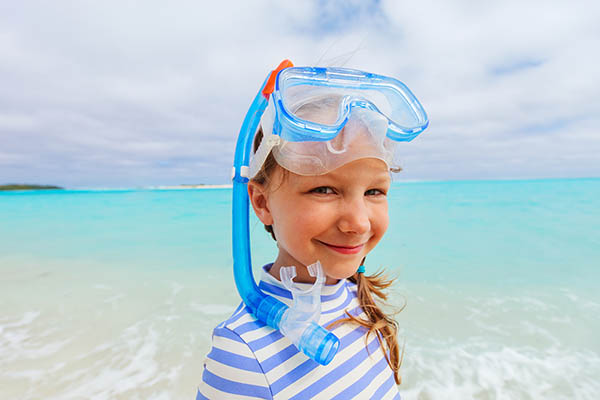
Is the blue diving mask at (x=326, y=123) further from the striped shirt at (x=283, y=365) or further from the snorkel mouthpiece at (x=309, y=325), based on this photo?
the striped shirt at (x=283, y=365)

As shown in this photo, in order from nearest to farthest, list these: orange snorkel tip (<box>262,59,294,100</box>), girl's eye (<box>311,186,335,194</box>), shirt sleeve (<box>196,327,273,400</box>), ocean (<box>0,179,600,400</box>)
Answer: shirt sleeve (<box>196,327,273,400</box>) < girl's eye (<box>311,186,335,194</box>) < orange snorkel tip (<box>262,59,294,100</box>) < ocean (<box>0,179,600,400</box>)

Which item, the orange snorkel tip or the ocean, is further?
the ocean

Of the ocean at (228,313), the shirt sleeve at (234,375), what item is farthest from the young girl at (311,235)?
the ocean at (228,313)

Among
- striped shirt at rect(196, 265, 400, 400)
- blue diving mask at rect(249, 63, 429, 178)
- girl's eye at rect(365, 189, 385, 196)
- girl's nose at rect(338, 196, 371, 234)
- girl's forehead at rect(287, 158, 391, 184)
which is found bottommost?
striped shirt at rect(196, 265, 400, 400)

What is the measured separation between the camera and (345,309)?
3.85 ft

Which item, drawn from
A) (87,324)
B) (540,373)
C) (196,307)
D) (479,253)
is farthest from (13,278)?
(479,253)

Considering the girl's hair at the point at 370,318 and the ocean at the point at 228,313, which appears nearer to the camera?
the girl's hair at the point at 370,318

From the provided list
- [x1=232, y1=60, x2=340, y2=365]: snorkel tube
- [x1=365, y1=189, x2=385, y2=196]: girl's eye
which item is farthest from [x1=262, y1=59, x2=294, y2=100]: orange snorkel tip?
[x1=365, y1=189, x2=385, y2=196]: girl's eye

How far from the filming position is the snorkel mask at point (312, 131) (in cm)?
92

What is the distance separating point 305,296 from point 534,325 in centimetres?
366

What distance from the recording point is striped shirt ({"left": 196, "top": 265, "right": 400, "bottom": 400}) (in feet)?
2.78

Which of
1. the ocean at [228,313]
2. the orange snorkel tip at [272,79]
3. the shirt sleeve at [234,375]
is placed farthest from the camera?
the ocean at [228,313]

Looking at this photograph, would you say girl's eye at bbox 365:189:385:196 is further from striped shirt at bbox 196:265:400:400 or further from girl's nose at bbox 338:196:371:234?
striped shirt at bbox 196:265:400:400

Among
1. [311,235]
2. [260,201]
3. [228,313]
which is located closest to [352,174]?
[311,235]
